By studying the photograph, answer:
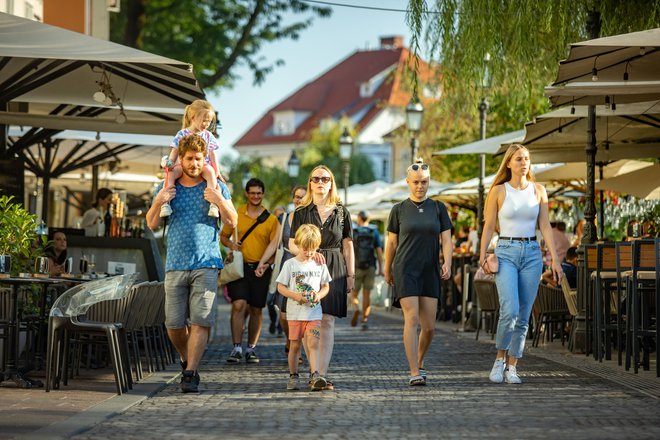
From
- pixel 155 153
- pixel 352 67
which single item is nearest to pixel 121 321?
pixel 155 153

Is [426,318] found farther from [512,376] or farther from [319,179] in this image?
[319,179]

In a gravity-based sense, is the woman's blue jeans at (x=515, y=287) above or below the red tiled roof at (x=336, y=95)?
below

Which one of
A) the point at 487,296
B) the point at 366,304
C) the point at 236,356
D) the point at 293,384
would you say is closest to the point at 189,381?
the point at 293,384

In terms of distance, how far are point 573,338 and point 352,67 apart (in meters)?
97.0

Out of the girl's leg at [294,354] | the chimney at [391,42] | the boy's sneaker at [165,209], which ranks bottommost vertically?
the girl's leg at [294,354]

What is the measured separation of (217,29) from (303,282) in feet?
88.4

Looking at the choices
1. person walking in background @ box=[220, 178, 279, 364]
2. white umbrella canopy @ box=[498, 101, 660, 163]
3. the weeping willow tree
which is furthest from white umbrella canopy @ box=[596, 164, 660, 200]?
person walking in background @ box=[220, 178, 279, 364]

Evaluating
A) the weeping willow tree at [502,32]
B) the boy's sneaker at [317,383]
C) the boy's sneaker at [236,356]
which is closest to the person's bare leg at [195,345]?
the boy's sneaker at [317,383]

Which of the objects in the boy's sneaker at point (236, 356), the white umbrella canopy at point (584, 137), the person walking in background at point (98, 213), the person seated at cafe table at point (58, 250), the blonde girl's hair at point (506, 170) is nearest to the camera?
the blonde girl's hair at point (506, 170)

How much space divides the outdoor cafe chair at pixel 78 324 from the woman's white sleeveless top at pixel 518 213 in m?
3.35

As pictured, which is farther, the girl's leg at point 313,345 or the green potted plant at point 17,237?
the green potted plant at point 17,237

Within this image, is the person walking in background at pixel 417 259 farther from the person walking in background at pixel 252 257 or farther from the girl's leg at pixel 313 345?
the person walking in background at pixel 252 257

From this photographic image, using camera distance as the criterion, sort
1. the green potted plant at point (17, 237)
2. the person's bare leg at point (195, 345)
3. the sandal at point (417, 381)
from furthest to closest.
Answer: the green potted plant at point (17, 237) → the sandal at point (417, 381) → the person's bare leg at point (195, 345)

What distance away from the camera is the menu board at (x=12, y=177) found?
56.3ft
